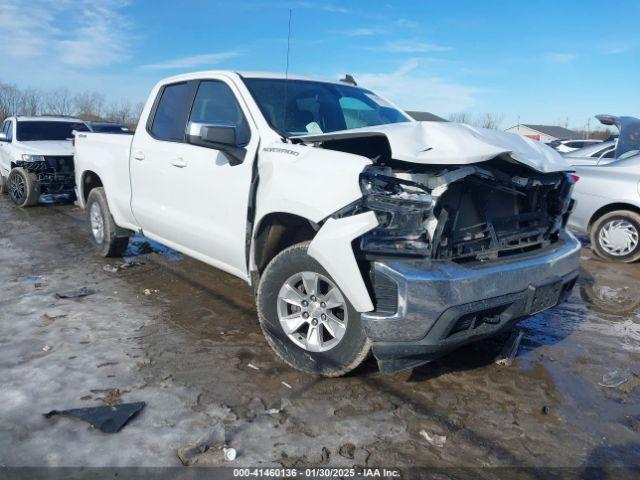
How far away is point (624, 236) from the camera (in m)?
6.76

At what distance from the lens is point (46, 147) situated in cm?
1013

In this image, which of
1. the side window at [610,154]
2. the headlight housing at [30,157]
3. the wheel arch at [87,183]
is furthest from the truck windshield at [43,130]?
the side window at [610,154]

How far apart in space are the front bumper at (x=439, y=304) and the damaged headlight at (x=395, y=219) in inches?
3.5

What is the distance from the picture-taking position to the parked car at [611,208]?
6727mm

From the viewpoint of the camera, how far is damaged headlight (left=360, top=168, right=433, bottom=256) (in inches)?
108

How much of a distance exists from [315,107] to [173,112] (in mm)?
1422

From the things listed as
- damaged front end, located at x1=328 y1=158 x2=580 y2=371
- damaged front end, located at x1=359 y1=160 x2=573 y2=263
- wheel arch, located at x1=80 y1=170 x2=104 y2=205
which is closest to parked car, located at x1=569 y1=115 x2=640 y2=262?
damaged front end, located at x1=359 y1=160 x2=573 y2=263

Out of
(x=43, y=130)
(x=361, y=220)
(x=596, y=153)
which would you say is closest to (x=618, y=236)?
(x=596, y=153)

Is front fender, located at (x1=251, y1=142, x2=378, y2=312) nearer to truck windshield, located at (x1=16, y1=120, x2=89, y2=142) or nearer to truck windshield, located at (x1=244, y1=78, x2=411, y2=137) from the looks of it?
truck windshield, located at (x1=244, y1=78, x2=411, y2=137)

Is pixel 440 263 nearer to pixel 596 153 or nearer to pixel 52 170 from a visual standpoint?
pixel 596 153

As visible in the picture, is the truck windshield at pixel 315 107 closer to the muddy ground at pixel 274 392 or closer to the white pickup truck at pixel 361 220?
the white pickup truck at pixel 361 220

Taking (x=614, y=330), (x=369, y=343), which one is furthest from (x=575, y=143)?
(x=369, y=343)

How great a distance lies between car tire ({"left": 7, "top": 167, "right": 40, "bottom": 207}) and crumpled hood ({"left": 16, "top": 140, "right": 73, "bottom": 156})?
1.38 feet

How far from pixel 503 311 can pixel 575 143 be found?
686 inches
